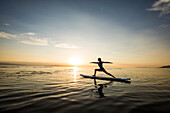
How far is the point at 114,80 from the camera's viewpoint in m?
14.2

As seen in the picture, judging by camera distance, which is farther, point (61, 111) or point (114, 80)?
point (114, 80)

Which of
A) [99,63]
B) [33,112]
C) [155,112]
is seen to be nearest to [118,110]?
[155,112]

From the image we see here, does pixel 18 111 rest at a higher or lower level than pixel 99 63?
lower

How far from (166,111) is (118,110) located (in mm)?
2335

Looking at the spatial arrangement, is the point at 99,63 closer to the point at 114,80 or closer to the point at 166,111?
the point at 114,80

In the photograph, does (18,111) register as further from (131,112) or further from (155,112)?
(155,112)

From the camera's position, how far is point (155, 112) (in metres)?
4.11

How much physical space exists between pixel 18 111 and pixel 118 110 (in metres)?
4.68

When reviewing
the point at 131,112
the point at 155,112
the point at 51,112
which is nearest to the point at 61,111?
the point at 51,112

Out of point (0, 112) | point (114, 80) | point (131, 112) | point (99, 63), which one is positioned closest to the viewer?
point (0, 112)

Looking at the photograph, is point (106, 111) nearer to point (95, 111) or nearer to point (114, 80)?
point (95, 111)

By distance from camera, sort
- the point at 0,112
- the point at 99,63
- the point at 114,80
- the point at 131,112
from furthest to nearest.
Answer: the point at 99,63 < the point at 114,80 < the point at 131,112 < the point at 0,112

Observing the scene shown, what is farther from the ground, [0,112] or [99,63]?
[99,63]

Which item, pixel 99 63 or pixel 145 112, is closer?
pixel 145 112
